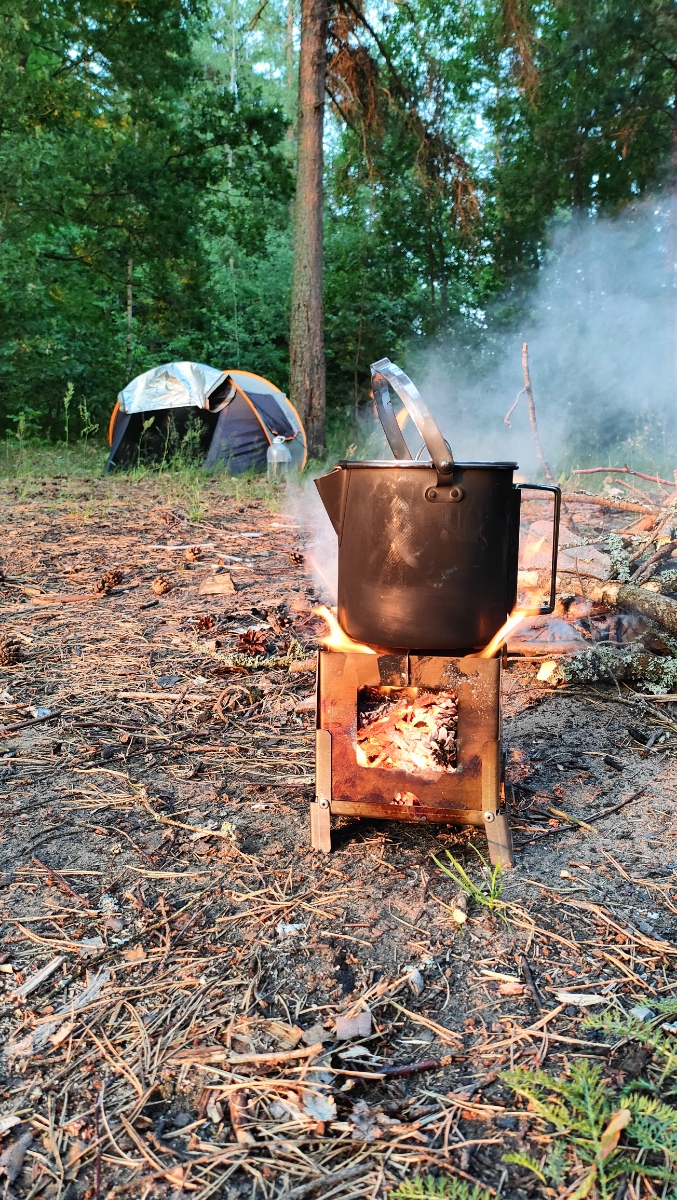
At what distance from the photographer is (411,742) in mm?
1903

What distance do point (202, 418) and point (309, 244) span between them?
283 cm

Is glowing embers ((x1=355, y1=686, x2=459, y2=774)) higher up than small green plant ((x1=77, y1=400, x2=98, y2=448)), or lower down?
lower down

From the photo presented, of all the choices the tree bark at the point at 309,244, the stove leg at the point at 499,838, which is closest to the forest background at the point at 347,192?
the tree bark at the point at 309,244

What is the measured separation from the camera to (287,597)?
4000mm

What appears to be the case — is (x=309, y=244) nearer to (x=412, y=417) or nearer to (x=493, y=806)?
(x=412, y=417)

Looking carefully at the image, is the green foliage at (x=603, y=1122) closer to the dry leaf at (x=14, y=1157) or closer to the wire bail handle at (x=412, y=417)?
the dry leaf at (x=14, y=1157)

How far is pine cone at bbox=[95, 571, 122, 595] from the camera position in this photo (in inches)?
158

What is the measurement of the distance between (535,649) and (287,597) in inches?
56.2

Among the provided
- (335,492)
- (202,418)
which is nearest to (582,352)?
(202,418)

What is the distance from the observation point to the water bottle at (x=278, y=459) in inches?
337

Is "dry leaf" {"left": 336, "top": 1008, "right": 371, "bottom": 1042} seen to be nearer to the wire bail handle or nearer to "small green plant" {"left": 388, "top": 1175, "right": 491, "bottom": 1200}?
"small green plant" {"left": 388, "top": 1175, "right": 491, "bottom": 1200}

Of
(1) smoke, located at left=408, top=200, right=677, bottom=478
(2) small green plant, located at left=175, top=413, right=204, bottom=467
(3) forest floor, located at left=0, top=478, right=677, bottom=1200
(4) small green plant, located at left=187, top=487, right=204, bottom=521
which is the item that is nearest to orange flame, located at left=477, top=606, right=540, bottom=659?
(3) forest floor, located at left=0, top=478, right=677, bottom=1200

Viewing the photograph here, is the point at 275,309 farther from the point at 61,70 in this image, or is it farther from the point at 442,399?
the point at 61,70

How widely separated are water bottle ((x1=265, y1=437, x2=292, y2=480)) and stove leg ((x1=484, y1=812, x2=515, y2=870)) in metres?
6.95
